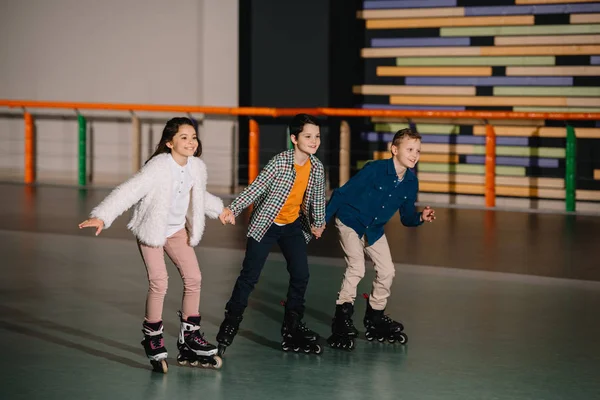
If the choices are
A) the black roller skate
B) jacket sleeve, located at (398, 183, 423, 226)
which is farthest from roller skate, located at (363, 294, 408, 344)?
jacket sleeve, located at (398, 183, 423, 226)

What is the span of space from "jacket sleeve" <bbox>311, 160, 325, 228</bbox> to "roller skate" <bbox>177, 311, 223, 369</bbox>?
997 millimetres

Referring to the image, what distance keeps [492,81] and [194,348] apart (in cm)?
1023

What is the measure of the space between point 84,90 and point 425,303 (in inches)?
428

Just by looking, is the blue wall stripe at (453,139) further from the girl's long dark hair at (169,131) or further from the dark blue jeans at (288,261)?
the girl's long dark hair at (169,131)

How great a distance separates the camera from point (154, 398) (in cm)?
641

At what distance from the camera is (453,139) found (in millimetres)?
16938

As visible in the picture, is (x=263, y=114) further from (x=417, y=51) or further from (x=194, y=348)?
(x=194, y=348)

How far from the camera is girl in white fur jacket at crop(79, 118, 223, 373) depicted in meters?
6.99

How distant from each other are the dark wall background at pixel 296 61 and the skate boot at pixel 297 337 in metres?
9.74

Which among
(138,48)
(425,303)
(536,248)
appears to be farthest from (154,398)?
(138,48)

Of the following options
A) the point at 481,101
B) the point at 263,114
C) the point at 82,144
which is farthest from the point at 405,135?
the point at 82,144

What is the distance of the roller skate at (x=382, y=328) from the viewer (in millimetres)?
7801

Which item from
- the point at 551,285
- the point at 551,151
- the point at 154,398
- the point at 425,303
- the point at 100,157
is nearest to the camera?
the point at 154,398

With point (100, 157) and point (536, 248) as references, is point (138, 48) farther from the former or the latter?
point (536, 248)
